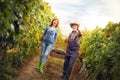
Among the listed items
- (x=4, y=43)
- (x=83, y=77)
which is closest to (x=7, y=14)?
(x=4, y=43)

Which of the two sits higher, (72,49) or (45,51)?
(72,49)

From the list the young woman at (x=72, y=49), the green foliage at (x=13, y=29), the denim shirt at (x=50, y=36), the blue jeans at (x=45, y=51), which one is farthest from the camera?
the denim shirt at (x=50, y=36)

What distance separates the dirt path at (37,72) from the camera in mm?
11539

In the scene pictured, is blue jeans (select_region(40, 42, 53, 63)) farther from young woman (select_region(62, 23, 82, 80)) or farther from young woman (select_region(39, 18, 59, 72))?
young woman (select_region(62, 23, 82, 80))

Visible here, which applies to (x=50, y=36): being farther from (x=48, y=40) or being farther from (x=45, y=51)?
(x=45, y=51)

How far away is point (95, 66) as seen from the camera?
11055 mm

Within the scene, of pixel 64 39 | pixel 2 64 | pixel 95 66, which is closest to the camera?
pixel 2 64

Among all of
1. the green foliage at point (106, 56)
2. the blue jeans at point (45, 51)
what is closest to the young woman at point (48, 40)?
the blue jeans at point (45, 51)

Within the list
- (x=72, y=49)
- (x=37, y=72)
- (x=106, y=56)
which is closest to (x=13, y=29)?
(x=106, y=56)

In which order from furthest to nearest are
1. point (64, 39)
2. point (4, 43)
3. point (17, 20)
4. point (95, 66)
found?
point (64, 39), point (95, 66), point (4, 43), point (17, 20)

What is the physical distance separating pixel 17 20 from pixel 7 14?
119 cm

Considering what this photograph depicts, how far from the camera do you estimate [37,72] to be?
40.3 feet

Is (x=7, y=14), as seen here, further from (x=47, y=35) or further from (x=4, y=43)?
(x=47, y=35)

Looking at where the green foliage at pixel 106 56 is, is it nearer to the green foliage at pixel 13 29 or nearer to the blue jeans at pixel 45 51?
the blue jeans at pixel 45 51
